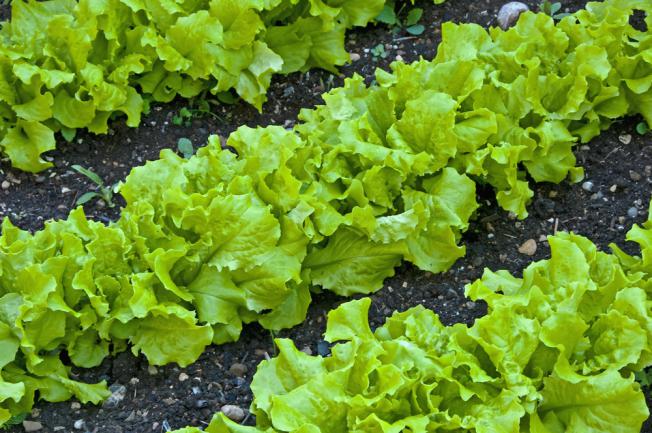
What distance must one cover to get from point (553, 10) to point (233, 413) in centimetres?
315

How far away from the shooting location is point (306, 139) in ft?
15.8

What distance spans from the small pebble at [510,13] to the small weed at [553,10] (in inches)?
4.8

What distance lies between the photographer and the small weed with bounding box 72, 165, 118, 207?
5.02 metres

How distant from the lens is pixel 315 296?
15.3 ft

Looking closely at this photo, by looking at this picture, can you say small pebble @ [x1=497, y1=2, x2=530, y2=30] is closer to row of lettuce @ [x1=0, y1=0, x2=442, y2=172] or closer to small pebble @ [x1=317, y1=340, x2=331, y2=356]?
row of lettuce @ [x1=0, y1=0, x2=442, y2=172]

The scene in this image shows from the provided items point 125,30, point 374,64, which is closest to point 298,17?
point 374,64

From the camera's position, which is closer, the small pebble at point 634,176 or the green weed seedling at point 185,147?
the small pebble at point 634,176

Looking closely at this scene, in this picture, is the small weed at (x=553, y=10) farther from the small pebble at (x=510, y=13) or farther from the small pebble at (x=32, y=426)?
the small pebble at (x=32, y=426)

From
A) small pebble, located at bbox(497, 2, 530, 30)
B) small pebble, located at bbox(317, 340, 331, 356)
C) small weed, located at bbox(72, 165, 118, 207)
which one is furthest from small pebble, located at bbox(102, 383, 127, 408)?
small pebble, located at bbox(497, 2, 530, 30)

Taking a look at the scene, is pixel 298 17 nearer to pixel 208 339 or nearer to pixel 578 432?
pixel 208 339

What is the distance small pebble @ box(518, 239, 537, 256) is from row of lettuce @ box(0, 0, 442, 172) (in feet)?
5.29

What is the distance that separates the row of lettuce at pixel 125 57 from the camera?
5.05 meters

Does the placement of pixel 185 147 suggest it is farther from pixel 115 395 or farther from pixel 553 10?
pixel 553 10

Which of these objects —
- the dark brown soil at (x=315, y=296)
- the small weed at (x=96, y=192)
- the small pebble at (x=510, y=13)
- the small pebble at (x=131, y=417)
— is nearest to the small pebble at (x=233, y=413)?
the dark brown soil at (x=315, y=296)
